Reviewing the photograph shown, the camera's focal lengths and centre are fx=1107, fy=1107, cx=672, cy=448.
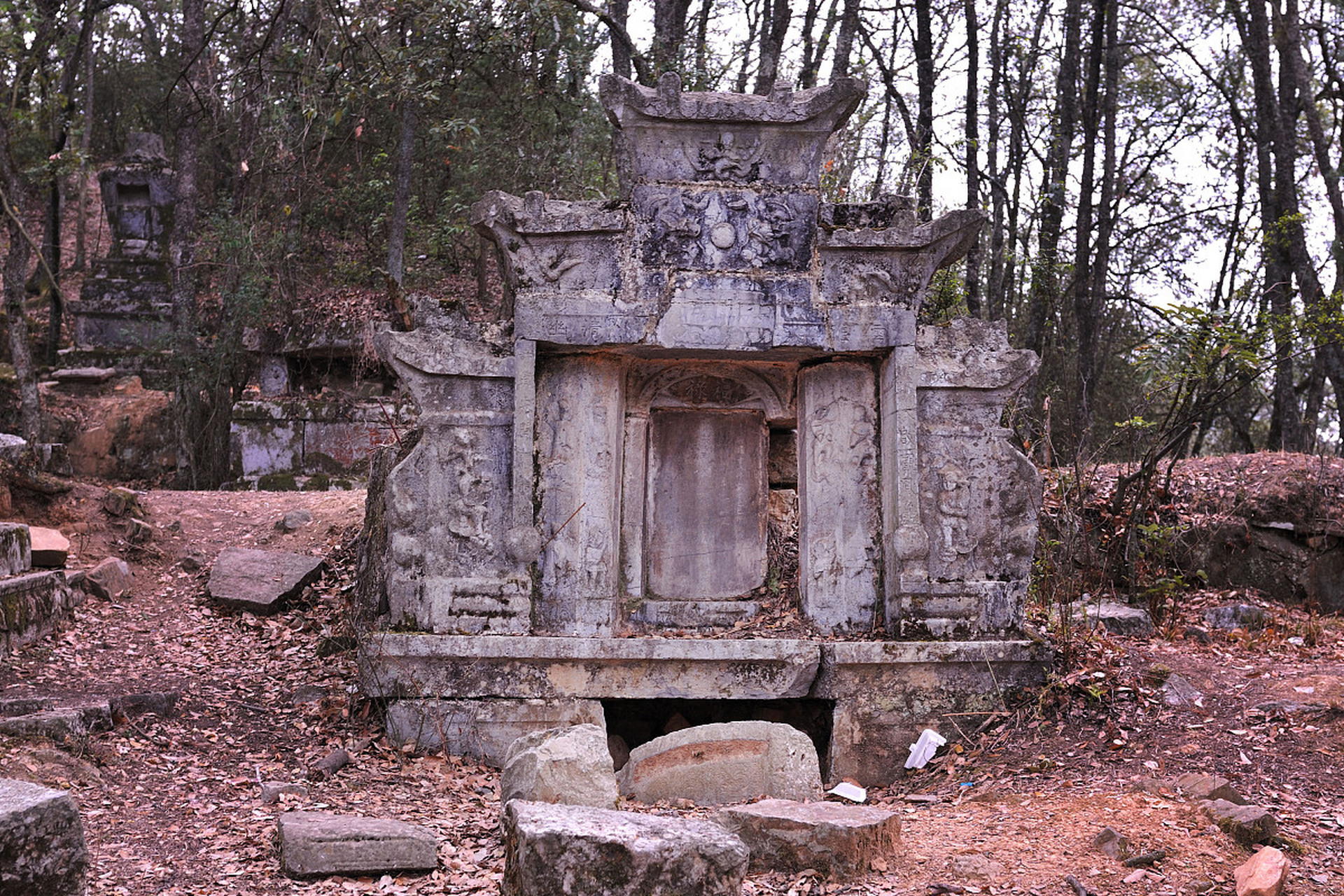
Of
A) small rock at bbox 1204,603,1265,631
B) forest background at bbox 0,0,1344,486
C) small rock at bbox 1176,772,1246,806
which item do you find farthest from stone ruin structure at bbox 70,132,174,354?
small rock at bbox 1176,772,1246,806

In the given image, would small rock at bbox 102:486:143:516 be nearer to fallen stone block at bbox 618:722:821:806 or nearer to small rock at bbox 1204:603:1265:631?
fallen stone block at bbox 618:722:821:806

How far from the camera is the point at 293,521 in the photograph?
9.20 metres

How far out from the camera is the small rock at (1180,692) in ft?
20.1

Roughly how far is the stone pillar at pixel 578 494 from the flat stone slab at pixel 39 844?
3.12 metres

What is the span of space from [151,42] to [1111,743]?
75.1ft

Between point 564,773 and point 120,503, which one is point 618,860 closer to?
point 564,773

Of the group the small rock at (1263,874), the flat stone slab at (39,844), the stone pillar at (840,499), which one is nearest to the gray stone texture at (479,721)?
the stone pillar at (840,499)

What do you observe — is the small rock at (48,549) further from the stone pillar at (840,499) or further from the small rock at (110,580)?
the stone pillar at (840,499)

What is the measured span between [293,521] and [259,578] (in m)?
1.15

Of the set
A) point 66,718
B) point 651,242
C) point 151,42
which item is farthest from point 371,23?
point 151,42

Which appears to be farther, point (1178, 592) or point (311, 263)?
point (311, 263)

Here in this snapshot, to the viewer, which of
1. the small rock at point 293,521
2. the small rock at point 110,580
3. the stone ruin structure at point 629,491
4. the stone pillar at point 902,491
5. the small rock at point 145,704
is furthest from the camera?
the small rock at point 293,521

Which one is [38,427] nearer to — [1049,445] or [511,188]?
[511,188]

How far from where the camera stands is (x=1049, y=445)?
710 cm
